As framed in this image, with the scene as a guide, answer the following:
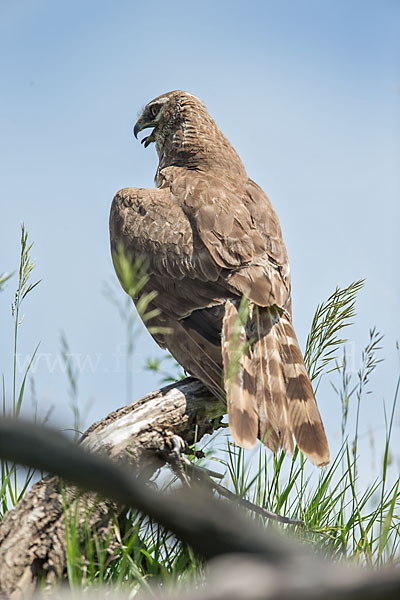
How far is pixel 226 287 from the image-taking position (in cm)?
357

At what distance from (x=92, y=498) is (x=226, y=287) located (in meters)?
1.49

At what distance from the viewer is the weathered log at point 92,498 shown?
7.55 feet

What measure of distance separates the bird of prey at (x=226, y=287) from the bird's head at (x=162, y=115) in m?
0.71

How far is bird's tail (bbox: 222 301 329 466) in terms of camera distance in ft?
9.82

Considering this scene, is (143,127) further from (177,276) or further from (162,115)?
(177,276)

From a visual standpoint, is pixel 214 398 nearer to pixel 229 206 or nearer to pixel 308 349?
pixel 308 349

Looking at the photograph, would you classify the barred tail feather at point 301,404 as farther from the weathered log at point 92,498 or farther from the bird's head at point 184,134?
the bird's head at point 184,134

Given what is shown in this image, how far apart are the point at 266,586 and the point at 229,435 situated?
97.1 inches

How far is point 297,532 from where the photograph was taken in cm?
283

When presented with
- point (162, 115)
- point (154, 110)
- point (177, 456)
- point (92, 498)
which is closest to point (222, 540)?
point (92, 498)

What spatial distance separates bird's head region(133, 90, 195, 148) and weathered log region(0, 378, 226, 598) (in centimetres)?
273

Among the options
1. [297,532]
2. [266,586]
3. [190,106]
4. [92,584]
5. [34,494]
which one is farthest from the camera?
[190,106]

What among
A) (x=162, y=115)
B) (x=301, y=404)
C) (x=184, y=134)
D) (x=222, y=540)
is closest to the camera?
(x=222, y=540)

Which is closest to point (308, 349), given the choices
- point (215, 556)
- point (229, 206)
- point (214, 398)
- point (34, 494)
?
point (214, 398)
